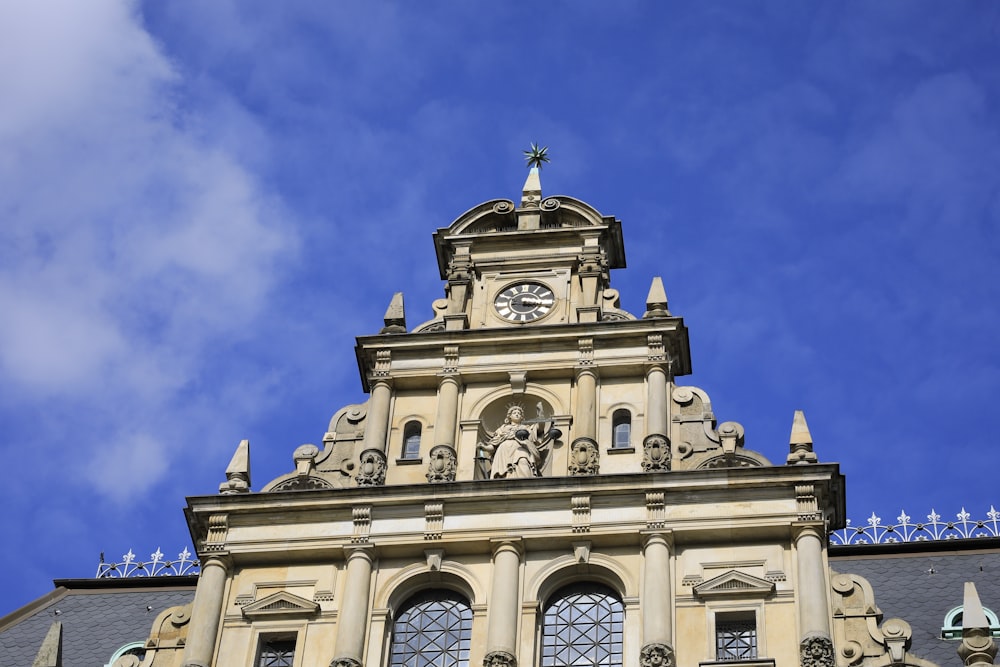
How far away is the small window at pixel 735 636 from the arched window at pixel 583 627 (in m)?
1.49

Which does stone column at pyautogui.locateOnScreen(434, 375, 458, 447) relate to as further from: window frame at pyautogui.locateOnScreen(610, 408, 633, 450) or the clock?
window frame at pyautogui.locateOnScreen(610, 408, 633, 450)

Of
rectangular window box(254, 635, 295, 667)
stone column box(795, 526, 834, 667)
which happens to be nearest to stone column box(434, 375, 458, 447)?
rectangular window box(254, 635, 295, 667)

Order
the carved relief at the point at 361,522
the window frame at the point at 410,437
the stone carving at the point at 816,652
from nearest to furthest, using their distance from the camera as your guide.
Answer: the stone carving at the point at 816,652 → the carved relief at the point at 361,522 → the window frame at the point at 410,437

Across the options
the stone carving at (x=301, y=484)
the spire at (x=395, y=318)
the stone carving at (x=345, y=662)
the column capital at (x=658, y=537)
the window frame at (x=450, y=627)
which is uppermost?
the spire at (x=395, y=318)

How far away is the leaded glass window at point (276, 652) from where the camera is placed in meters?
37.6

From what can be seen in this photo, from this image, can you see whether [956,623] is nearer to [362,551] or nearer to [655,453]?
[655,453]

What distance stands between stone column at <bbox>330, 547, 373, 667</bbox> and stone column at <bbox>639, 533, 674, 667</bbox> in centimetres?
427

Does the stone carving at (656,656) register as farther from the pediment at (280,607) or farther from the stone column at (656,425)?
the pediment at (280,607)

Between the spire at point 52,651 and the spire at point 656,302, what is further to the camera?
the spire at point 656,302

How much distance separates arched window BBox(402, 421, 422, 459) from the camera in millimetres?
40594

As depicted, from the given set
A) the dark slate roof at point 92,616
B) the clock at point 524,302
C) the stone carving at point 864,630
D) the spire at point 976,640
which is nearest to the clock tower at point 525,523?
the stone carving at point 864,630

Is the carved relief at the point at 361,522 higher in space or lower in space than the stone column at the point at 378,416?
lower

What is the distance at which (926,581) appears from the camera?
41281mm

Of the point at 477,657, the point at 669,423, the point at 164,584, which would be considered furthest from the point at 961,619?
the point at 164,584
